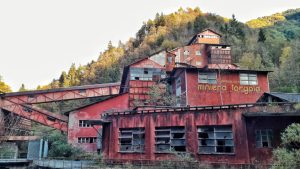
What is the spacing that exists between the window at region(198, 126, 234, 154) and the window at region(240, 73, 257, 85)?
8624mm

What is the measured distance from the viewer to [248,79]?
24.7m

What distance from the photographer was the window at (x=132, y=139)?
19.1 metres

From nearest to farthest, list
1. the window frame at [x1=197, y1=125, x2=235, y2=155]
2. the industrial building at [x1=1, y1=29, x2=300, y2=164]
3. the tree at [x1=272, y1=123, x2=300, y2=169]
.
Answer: the tree at [x1=272, y1=123, x2=300, y2=169] < the industrial building at [x1=1, y1=29, x2=300, y2=164] < the window frame at [x1=197, y1=125, x2=235, y2=155]

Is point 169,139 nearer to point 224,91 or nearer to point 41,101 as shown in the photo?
point 224,91

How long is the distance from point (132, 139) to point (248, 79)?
1267cm

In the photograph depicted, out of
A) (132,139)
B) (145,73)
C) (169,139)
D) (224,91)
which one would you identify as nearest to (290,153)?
(169,139)

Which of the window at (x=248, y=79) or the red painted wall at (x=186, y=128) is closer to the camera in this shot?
the red painted wall at (x=186, y=128)

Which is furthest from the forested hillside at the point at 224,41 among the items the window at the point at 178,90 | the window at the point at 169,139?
the window at the point at 169,139

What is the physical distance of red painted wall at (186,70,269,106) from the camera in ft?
77.3

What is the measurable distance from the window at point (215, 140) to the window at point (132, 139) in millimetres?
4176

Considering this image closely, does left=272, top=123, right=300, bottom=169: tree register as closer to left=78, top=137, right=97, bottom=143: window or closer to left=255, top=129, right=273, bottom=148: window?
left=255, top=129, right=273, bottom=148: window

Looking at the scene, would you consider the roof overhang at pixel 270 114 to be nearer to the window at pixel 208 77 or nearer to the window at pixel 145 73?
the window at pixel 208 77

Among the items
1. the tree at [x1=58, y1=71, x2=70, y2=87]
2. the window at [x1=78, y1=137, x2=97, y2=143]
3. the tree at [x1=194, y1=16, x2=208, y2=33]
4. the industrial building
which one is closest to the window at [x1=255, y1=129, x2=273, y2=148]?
the industrial building

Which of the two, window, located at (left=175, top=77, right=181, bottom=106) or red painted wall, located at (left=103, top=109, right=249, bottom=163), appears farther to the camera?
window, located at (left=175, top=77, right=181, bottom=106)
